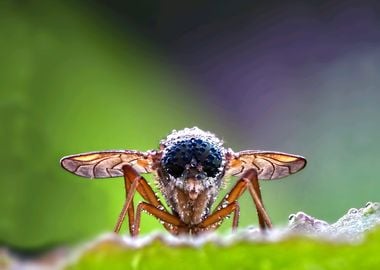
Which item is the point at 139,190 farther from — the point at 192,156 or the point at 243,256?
the point at 243,256

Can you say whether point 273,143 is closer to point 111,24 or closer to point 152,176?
point 111,24

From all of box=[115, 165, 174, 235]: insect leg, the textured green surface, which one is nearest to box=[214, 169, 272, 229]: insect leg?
box=[115, 165, 174, 235]: insect leg

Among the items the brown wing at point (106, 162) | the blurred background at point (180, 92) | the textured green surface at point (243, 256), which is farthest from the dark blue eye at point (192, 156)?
the textured green surface at point (243, 256)

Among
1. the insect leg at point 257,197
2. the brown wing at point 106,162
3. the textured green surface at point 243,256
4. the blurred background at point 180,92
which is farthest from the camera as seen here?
the blurred background at point 180,92

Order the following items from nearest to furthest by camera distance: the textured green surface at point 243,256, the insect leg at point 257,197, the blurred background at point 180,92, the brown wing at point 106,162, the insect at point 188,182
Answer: the textured green surface at point 243,256, the insect leg at point 257,197, the insect at point 188,182, the brown wing at point 106,162, the blurred background at point 180,92

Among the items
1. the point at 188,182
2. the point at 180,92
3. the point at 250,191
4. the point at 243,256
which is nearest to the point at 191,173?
the point at 188,182

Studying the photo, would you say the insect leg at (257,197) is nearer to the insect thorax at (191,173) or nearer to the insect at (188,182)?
the insect at (188,182)

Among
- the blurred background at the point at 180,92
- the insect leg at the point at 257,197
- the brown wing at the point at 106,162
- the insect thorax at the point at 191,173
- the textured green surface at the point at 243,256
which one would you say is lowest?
the textured green surface at the point at 243,256
